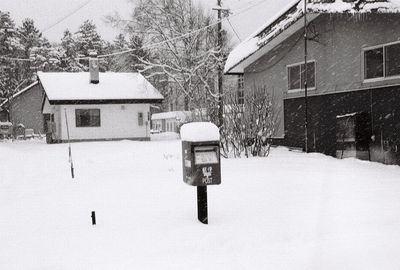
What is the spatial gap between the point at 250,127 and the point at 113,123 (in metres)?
20.6

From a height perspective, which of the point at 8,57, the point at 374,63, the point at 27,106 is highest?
the point at 8,57

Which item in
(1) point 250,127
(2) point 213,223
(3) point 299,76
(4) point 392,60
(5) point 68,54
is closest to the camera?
(2) point 213,223

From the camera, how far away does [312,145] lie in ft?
52.6

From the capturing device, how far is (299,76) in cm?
1688

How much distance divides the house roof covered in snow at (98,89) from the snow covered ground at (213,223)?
21.6 m

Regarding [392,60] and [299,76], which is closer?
[392,60]

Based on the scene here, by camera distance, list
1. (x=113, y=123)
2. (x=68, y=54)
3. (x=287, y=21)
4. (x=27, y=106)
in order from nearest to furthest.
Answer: (x=287, y=21) → (x=113, y=123) → (x=27, y=106) → (x=68, y=54)

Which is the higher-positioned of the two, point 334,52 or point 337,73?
point 334,52

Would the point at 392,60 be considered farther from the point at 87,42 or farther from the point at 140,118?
the point at 87,42

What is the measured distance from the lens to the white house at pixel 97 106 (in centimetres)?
3170

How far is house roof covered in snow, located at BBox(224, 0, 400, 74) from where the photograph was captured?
491 inches

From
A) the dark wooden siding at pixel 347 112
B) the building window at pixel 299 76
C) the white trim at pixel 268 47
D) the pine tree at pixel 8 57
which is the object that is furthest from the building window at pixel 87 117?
the pine tree at pixel 8 57

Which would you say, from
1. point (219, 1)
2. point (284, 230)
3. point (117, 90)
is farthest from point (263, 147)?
point (117, 90)

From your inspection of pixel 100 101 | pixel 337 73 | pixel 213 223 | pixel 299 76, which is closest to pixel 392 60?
pixel 337 73
